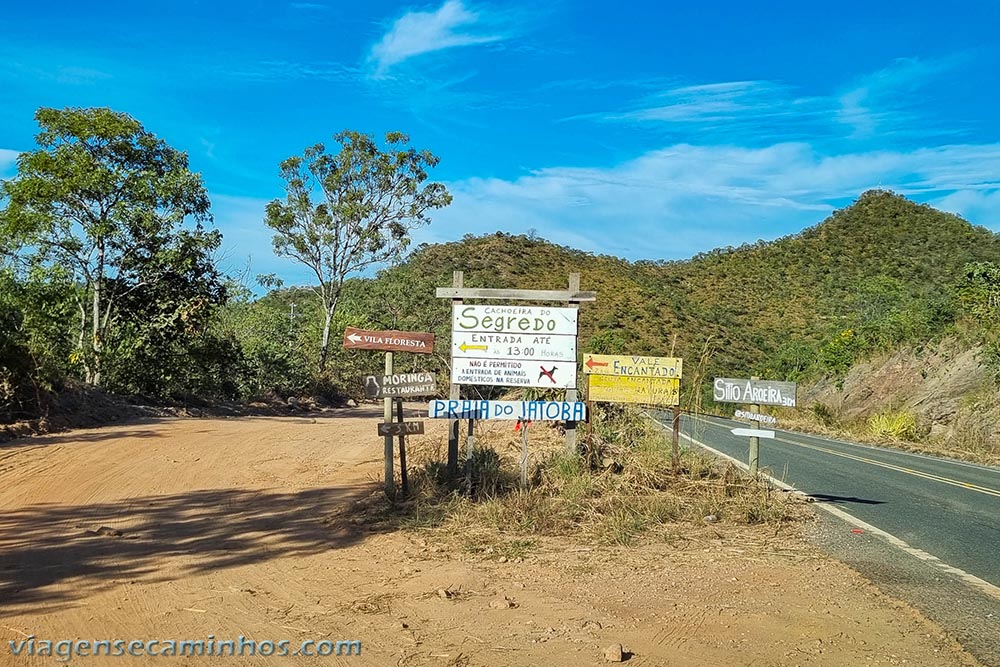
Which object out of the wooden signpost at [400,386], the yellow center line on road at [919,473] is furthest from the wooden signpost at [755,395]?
the yellow center line on road at [919,473]

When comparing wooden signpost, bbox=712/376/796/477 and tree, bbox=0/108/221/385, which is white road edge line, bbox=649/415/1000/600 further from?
tree, bbox=0/108/221/385

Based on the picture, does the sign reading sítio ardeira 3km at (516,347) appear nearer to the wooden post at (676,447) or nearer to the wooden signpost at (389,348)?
the wooden signpost at (389,348)

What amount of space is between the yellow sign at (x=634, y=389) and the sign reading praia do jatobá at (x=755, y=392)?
641 mm

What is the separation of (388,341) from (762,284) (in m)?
57.7

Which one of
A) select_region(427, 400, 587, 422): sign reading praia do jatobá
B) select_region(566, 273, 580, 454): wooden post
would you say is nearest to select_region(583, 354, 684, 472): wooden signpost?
select_region(566, 273, 580, 454): wooden post

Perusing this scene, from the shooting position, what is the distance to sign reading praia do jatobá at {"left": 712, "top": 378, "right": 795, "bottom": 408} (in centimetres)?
989

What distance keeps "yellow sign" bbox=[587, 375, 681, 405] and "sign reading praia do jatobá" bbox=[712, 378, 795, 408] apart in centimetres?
64

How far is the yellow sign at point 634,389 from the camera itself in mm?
9594

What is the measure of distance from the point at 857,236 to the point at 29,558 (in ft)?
233

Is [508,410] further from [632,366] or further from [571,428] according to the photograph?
[632,366]

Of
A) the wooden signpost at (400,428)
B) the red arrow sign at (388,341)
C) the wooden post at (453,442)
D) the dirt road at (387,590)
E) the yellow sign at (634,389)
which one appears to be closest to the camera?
the dirt road at (387,590)

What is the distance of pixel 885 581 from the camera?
6523 mm

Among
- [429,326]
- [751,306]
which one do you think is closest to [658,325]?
[751,306]

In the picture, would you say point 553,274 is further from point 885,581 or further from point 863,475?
point 885,581
